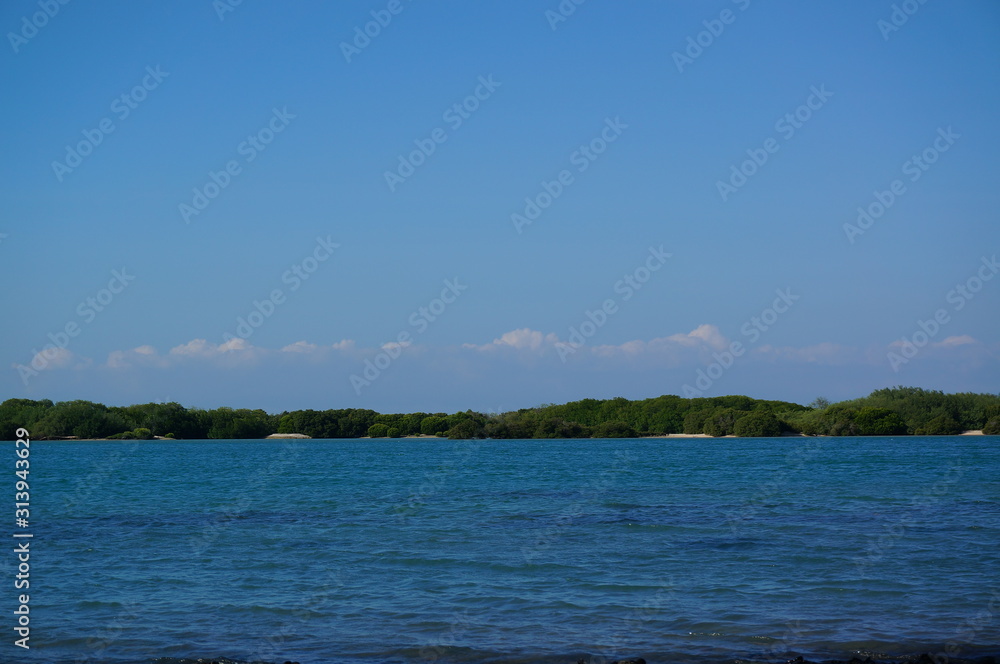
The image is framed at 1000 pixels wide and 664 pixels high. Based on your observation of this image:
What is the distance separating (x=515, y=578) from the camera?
52.2 feet

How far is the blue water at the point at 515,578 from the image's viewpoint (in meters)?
11.6

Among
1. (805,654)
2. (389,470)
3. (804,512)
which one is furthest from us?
(389,470)

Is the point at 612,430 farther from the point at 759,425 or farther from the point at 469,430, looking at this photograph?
the point at 759,425

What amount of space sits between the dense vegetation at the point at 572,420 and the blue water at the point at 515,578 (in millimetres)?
85832

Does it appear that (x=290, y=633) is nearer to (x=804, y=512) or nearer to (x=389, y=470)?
(x=804, y=512)

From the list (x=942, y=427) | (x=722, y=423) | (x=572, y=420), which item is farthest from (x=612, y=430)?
(x=942, y=427)

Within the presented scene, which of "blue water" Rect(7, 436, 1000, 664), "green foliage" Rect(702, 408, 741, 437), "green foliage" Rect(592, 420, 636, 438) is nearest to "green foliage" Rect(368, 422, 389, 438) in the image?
"green foliage" Rect(592, 420, 636, 438)

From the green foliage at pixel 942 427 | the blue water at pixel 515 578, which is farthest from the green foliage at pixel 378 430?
the blue water at pixel 515 578

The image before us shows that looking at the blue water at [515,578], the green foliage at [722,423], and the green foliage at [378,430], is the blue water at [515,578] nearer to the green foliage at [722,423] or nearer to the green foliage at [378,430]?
the green foliage at [722,423]

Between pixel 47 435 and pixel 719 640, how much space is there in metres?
118

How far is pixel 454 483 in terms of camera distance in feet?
132

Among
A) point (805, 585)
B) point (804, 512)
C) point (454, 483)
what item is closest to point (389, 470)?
point (454, 483)

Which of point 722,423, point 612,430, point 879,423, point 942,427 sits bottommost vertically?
point 612,430

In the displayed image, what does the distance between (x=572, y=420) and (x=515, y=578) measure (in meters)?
119
